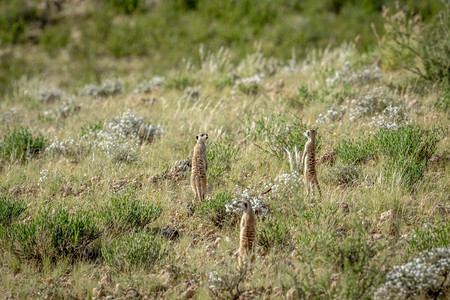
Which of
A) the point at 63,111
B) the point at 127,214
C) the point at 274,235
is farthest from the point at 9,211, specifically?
the point at 63,111

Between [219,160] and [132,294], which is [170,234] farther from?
[219,160]

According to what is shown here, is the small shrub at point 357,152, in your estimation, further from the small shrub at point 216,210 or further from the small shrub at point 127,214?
the small shrub at point 127,214

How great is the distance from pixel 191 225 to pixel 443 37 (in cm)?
617

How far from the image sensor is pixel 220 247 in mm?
4750

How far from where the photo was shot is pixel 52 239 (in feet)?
15.5

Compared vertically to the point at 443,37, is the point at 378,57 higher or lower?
lower

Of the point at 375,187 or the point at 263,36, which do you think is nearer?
the point at 375,187

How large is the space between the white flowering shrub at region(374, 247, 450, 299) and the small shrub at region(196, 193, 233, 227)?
1847 millimetres

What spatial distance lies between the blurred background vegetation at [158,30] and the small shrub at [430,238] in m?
12.8

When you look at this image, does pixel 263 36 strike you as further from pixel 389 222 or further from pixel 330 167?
pixel 389 222

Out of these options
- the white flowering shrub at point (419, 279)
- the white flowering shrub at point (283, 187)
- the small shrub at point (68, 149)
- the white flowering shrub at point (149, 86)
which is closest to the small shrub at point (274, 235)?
the white flowering shrub at point (283, 187)

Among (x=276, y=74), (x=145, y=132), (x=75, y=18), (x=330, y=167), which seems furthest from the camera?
(x=75, y=18)

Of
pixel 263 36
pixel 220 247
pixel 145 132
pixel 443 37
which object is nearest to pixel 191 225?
pixel 220 247

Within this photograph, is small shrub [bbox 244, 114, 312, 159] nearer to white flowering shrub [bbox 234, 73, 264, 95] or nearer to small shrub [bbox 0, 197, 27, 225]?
white flowering shrub [bbox 234, 73, 264, 95]
